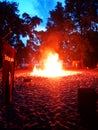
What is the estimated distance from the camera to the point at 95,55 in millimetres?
54938

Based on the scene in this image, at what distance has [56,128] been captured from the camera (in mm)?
7141

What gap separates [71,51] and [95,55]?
18.1 ft

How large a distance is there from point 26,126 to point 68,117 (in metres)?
1.60

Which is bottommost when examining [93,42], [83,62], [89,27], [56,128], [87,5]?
[56,128]

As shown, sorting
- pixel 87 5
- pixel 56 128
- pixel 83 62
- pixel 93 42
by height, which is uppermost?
pixel 87 5

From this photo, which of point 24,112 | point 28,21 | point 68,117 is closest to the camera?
point 68,117

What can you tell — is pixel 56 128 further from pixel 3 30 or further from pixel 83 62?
pixel 83 62

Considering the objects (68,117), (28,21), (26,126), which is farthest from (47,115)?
(28,21)

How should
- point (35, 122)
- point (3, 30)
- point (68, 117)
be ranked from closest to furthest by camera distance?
point (35, 122)
point (68, 117)
point (3, 30)

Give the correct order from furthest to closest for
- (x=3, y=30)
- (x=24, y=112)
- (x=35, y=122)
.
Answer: (x=3, y=30), (x=24, y=112), (x=35, y=122)

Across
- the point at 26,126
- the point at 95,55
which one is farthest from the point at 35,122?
the point at 95,55

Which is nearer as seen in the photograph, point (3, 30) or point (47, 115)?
point (47, 115)

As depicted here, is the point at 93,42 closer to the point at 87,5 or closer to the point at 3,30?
the point at 87,5

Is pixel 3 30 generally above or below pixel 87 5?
below
